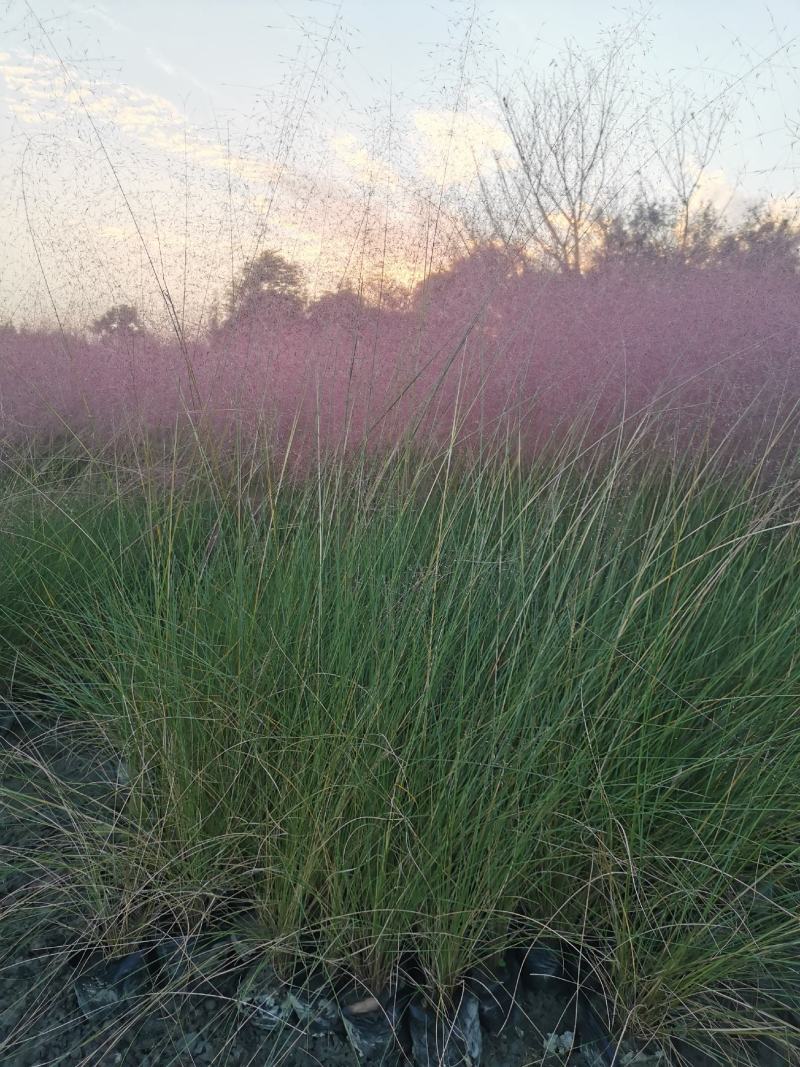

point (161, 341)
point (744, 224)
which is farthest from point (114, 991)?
point (744, 224)

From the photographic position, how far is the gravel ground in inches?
46.4

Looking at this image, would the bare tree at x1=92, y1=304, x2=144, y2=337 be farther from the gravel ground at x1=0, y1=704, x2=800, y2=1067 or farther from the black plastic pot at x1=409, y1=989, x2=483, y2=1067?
the black plastic pot at x1=409, y1=989, x2=483, y2=1067

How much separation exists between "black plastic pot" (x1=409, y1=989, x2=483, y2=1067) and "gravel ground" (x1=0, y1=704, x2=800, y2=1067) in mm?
31

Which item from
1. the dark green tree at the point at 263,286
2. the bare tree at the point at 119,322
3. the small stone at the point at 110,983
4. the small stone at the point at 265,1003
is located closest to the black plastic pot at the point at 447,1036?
the small stone at the point at 265,1003

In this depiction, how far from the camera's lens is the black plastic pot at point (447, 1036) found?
1167 millimetres

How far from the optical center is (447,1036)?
1162 millimetres

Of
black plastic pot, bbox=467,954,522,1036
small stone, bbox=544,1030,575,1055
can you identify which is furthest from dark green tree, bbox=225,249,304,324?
small stone, bbox=544,1030,575,1055

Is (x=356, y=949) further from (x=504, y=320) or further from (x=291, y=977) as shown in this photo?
(x=504, y=320)

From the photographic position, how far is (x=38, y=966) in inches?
52.0

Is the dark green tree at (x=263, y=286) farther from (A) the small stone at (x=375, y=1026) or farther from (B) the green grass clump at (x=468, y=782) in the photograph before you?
(A) the small stone at (x=375, y=1026)

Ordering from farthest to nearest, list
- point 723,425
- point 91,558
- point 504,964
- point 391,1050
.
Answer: point 723,425 → point 91,558 → point 504,964 → point 391,1050

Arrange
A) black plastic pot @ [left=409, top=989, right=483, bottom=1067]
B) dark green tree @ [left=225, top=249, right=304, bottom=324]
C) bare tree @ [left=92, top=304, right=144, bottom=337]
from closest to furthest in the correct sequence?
black plastic pot @ [left=409, top=989, right=483, bottom=1067]
dark green tree @ [left=225, top=249, right=304, bottom=324]
bare tree @ [left=92, top=304, right=144, bottom=337]

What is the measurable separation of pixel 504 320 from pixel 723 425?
764mm

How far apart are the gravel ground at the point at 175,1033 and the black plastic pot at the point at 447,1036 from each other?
0.03 meters
